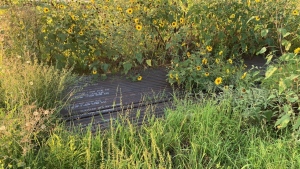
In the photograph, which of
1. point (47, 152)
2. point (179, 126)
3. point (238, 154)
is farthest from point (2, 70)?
point (238, 154)

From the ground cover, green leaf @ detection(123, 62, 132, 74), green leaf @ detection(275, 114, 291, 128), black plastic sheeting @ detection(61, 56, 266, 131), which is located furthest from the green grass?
green leaf @ detection(123, 62, 132, 74)

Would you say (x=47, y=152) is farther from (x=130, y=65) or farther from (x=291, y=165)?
(x=130, y=65)

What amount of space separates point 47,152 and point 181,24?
2.66m

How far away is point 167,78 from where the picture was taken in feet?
12.0

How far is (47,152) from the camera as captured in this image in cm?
222

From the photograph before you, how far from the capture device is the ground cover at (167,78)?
2.18 meters

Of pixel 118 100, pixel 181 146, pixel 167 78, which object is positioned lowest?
pixel 181 146

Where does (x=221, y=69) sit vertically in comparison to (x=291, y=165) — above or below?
above

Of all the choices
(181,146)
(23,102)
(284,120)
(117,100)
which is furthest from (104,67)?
(284,120)

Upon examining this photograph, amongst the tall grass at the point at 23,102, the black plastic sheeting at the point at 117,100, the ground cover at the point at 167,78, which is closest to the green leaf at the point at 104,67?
the ground cover at the point at 167,78

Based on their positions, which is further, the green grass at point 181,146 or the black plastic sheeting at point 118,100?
the black plastic sheeting at point 118,100

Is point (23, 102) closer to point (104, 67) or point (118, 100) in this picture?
point (118, 100)

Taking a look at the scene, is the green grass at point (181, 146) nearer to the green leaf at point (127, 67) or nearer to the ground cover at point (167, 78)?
the ground cover at point (167, 78)

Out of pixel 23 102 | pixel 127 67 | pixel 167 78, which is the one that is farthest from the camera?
pixel 127 67
